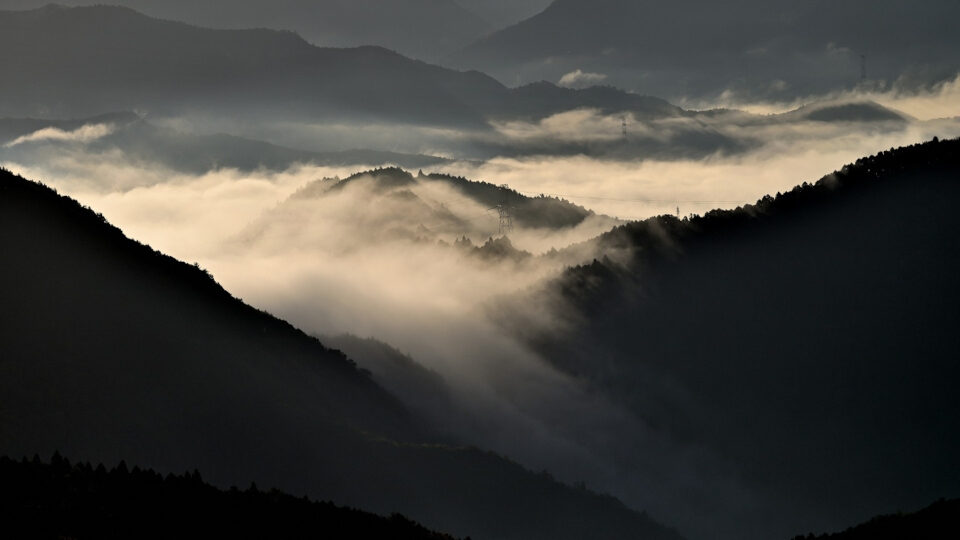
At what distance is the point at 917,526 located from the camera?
5748 inches

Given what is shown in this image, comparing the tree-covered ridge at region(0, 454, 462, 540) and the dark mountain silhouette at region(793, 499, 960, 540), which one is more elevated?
the tree-covered ridge at region(0, 454, 462, 540)

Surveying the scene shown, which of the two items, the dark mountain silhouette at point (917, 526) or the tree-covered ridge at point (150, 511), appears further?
the dark mountain silhouette at point (917, 526)

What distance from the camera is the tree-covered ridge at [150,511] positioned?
4843 inches

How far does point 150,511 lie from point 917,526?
83.3 metres

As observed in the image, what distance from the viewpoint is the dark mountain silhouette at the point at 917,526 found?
143 metres

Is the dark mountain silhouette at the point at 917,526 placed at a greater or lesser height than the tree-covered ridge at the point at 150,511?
lesser

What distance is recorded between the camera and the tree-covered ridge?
123000mm

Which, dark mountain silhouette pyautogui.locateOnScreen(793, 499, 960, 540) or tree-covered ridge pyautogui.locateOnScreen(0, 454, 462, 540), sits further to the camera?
dark mountain silhouette pyautogui.locateOnScreen(793, 499, 960, 540)

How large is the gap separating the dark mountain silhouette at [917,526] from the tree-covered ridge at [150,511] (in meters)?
50.7

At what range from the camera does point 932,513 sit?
493 feet

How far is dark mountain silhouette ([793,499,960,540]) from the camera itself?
469ft

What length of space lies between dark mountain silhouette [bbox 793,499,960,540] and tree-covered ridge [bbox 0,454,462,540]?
50.7m

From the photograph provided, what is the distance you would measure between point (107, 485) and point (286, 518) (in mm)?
20917

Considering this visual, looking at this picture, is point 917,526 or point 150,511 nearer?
point 150,511
